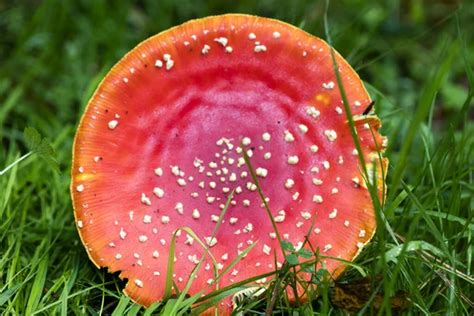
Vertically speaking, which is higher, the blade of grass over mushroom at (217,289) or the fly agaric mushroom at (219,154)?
the fly agaric mushroom at (219,154)

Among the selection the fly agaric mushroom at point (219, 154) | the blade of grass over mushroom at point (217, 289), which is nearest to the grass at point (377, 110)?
the blade of grass over mushroom at point (217, 289)

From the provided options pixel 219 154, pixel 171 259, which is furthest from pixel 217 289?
pixel 219 154

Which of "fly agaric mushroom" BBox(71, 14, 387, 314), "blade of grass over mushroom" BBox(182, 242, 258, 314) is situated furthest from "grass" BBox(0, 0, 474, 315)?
"fly agaric mushroom" BBox(71, 14, 387, 314)

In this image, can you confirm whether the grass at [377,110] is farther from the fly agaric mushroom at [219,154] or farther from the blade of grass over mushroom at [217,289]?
the fly agaric mushroom at [219,154]

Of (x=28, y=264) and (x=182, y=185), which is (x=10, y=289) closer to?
(x=28, y=264)

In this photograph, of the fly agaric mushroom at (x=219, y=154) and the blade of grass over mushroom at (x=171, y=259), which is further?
the fly agaric mushroom at (x=219, y=154)

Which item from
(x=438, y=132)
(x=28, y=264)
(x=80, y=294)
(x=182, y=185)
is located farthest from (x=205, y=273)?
(x=438, y=132)
